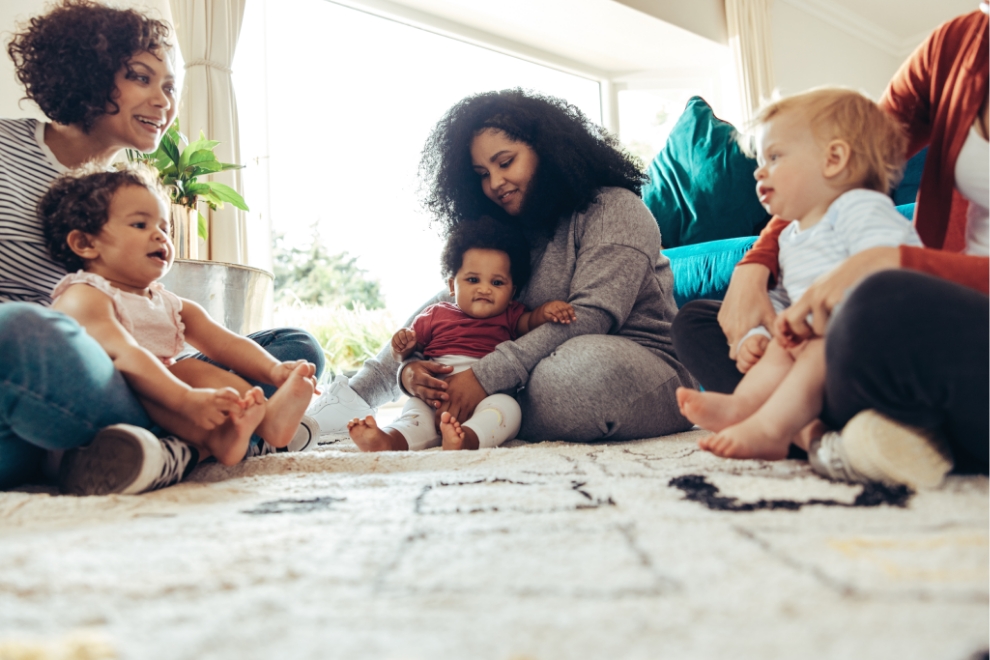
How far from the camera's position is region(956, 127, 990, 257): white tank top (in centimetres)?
80

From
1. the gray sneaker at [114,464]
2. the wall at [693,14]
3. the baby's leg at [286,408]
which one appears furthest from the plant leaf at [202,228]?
the wall at [693,14]

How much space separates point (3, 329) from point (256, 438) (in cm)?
45

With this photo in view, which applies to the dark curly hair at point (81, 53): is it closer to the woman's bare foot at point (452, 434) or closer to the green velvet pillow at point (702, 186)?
the woman's bare foot at point (452, 434)

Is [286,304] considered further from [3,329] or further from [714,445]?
[714,445]

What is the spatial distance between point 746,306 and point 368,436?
684 millimetres

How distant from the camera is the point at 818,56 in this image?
439 cm

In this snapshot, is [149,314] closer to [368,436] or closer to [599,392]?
[368,436]

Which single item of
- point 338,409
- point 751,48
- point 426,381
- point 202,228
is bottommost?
point 338,409

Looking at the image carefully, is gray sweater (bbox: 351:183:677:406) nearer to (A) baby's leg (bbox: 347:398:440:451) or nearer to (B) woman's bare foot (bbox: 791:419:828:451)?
(A) baby's leg (bbox: 347:398:440:451)

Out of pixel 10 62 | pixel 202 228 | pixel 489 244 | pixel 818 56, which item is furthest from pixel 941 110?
pixel 818 56

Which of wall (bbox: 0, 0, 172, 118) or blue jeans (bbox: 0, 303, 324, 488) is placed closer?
blue jeans (bbox: 0, 303, 324, 488)

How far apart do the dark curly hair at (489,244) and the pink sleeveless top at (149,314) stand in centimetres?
58

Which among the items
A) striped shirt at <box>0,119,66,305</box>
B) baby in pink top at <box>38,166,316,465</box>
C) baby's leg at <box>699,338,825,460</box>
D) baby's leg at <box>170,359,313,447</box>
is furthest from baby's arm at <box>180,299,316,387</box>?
baby's leg at <box>699,338,825,460</box>

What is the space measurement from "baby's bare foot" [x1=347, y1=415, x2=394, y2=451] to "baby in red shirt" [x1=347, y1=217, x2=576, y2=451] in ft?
0.31
